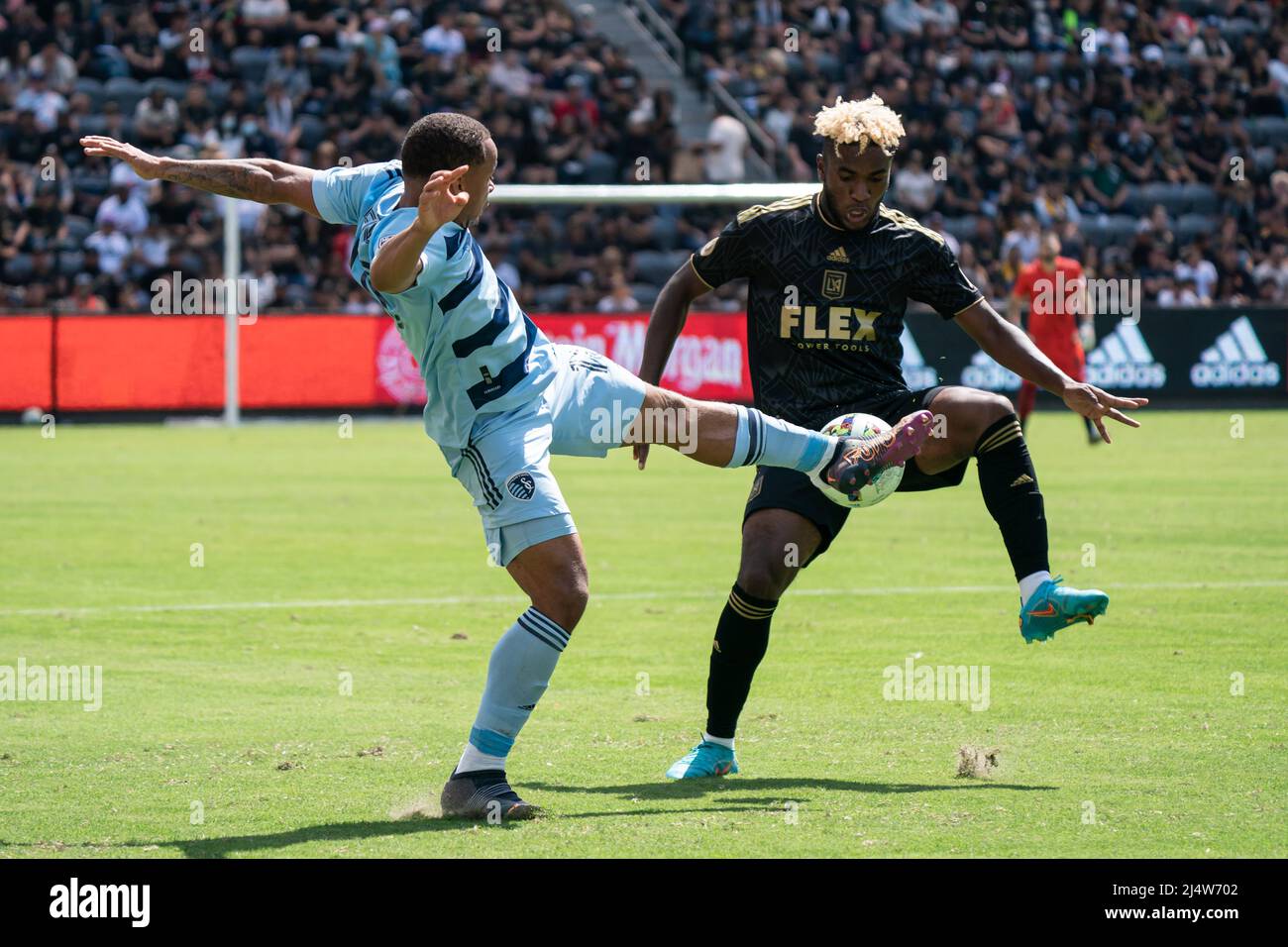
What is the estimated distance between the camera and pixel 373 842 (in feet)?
17.4

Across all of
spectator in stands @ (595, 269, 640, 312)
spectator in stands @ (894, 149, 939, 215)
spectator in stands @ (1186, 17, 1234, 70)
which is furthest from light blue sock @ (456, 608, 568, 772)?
spectator in stands @ (1186, 17, 1234, 70)

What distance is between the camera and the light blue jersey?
5734 millimetres

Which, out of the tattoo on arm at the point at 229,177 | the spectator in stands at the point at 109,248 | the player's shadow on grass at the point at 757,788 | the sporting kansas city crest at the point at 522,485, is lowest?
the player's shadow on grass at the point at 757,788

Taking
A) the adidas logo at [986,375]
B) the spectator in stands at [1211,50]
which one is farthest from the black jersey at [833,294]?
the spectator in stands at [1211,50]

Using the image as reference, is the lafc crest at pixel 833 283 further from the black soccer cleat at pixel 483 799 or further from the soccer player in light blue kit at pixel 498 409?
the black soccer cleat at pixel 483 799

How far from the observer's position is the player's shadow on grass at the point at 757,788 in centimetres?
610

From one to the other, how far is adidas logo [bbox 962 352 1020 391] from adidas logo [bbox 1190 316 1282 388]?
3.28m

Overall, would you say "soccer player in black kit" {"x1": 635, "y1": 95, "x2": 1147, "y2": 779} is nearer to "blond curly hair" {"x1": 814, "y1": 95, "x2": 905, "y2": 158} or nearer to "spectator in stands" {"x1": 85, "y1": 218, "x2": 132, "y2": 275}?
"blond curly hair" {"x1": 814, "y1": 95, "x2": 905, "y2": 158}

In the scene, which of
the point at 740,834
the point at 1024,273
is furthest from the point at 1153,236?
the point at 740,834

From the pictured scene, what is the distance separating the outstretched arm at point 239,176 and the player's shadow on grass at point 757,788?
2.18 metres

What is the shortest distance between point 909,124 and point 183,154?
1262 centimetres

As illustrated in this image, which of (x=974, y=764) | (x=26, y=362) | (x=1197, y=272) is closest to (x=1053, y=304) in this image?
(x=1197, y=272)

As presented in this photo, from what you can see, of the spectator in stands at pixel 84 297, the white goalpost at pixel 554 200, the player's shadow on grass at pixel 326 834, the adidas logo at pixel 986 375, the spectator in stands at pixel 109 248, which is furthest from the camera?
the adidas logo at pixel 986 375

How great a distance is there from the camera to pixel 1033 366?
6777mm
